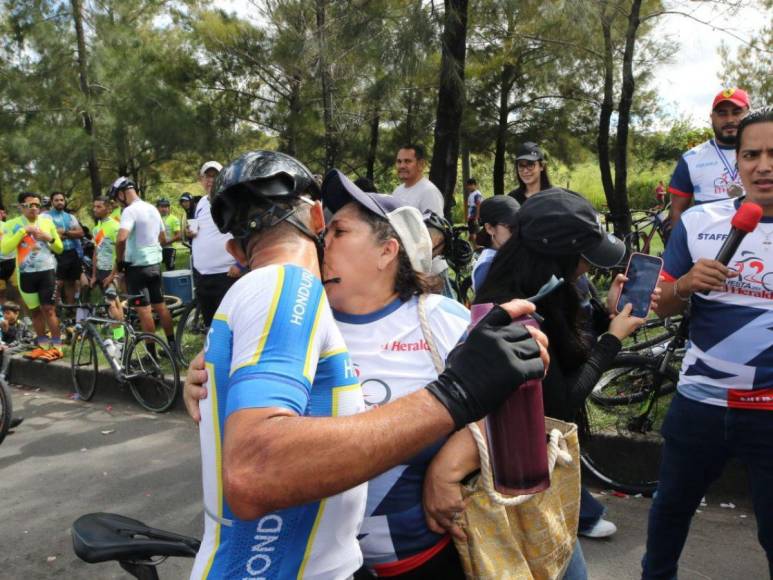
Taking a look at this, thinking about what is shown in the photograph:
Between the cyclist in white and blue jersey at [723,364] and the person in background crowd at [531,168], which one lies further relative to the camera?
the person in background crowd at [531,168]

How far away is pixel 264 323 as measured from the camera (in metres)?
1.10

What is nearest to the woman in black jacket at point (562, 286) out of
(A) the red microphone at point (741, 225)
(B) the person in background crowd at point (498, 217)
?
(A) the red microphone at point (741, 225)

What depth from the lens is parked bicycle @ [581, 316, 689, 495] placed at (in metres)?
4.02

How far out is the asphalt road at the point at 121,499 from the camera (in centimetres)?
331

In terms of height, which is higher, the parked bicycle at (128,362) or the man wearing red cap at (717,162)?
the man wearing red cap at (717,162)

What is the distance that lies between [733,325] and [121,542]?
192 centimetres

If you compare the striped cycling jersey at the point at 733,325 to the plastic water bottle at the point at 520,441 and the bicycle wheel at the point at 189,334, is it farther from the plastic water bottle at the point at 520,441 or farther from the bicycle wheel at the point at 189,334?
the bicycle wheel at the point at 189,334

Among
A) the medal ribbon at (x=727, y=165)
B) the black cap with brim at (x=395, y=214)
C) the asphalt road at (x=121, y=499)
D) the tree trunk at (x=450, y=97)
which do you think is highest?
the tree trunk at (x=450, y=97)

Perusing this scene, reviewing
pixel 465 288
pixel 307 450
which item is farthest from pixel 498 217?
pixel 465 288

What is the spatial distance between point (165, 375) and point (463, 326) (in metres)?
4.98

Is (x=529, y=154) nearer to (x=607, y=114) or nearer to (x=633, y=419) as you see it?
(x=633, y=419)

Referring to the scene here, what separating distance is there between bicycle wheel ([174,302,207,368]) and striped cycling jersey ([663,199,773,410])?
5.41 meters

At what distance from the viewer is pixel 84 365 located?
22.6 ft

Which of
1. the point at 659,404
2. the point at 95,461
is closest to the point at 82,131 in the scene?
the point at 95,461
